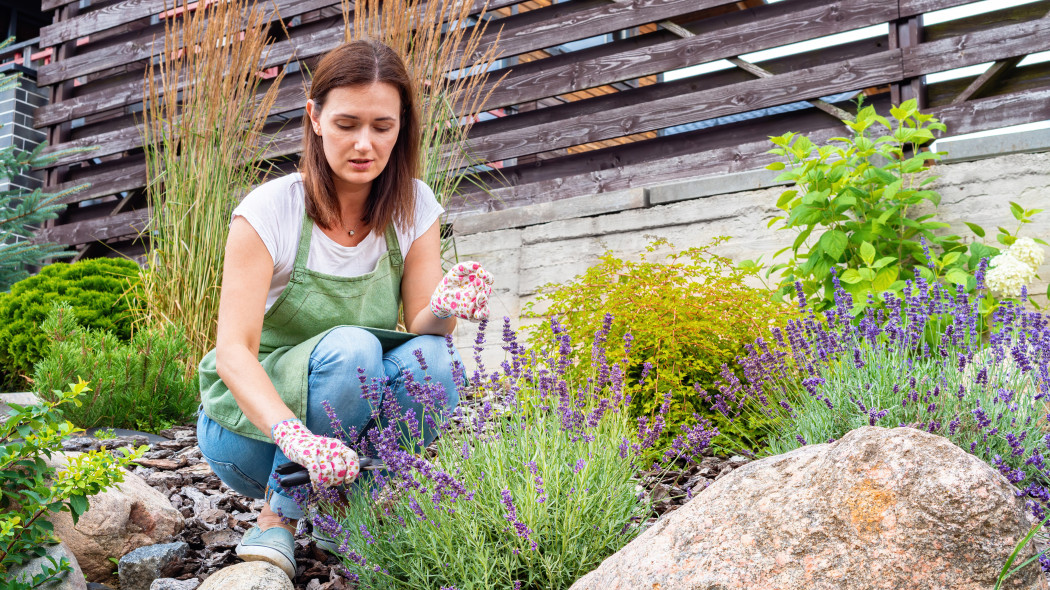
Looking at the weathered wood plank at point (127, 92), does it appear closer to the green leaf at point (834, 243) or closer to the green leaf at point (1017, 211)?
the green leaf at point (834, 243)

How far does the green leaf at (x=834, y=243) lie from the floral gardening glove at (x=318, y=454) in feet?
7.65

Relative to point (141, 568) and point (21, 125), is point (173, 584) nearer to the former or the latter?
point (141, 568)

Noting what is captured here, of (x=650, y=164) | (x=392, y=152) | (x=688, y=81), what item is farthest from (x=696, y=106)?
(x=392, y=152)

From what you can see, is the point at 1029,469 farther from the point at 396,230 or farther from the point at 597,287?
the point at 396,230

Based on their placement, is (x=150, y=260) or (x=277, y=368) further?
(x=150, y=260)

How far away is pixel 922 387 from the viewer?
1901 millimetres

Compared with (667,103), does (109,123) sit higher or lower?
higher

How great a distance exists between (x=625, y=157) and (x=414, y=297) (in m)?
2.79

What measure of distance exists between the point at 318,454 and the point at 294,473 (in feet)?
0.46

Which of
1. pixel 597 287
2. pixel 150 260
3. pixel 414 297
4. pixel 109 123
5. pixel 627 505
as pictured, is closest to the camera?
pixel 627 505

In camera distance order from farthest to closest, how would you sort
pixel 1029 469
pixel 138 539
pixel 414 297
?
1. pixel 414 297
2. pixel 138 539
3. pixel 1029 469

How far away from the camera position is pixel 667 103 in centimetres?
448

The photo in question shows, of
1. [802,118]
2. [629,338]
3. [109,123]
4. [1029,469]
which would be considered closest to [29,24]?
[109,123]

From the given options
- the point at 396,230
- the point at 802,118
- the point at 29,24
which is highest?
the point at 29,24
